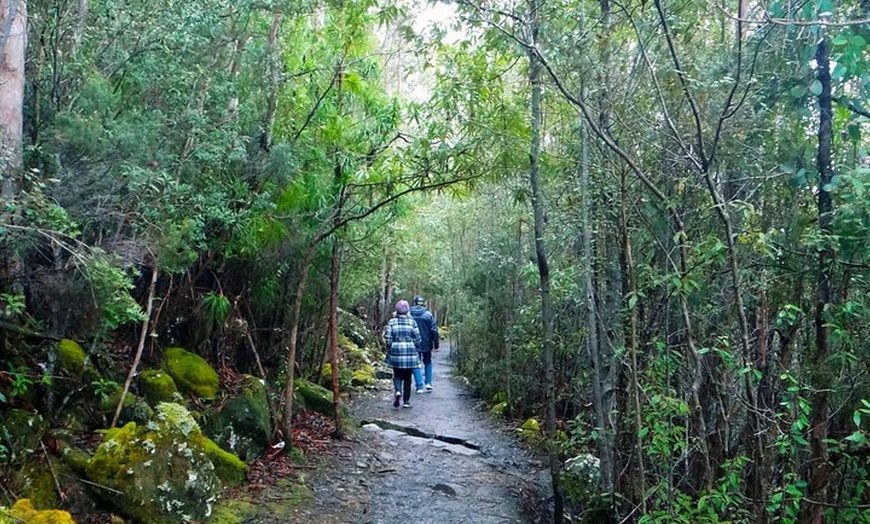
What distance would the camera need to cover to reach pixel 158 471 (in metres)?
4.93

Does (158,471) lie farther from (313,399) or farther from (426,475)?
(313,399)

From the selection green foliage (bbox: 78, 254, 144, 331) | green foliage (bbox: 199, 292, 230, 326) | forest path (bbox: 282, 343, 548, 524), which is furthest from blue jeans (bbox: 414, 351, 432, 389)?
green foliage (bbox: 78, 254, 144, 331)

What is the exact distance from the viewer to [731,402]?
4.30 metres

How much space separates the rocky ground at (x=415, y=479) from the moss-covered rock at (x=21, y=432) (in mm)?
1902

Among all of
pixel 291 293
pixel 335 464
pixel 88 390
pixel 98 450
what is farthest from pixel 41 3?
pixel 335 464

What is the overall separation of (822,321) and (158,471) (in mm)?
4950

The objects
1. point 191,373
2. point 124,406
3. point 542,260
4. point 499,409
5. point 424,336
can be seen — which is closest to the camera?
point 124,406

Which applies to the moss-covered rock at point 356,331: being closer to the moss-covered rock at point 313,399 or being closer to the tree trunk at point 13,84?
the moss-covered rock at point 313,399

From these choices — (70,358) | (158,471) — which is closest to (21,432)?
(70,358)

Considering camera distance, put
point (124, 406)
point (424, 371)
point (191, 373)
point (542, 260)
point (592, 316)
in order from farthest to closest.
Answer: point (424, 371) → point (191, 373) → point (542, 260) → point (124, 406) → point (592, 316)

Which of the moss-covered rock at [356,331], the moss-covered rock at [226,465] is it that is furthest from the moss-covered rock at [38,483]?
the moss-covered rock at [356,331]

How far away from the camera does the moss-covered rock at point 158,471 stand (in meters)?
4.68

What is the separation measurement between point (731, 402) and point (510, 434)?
5970mm

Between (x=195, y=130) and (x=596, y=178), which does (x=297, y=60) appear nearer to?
(x=195, y=130)
